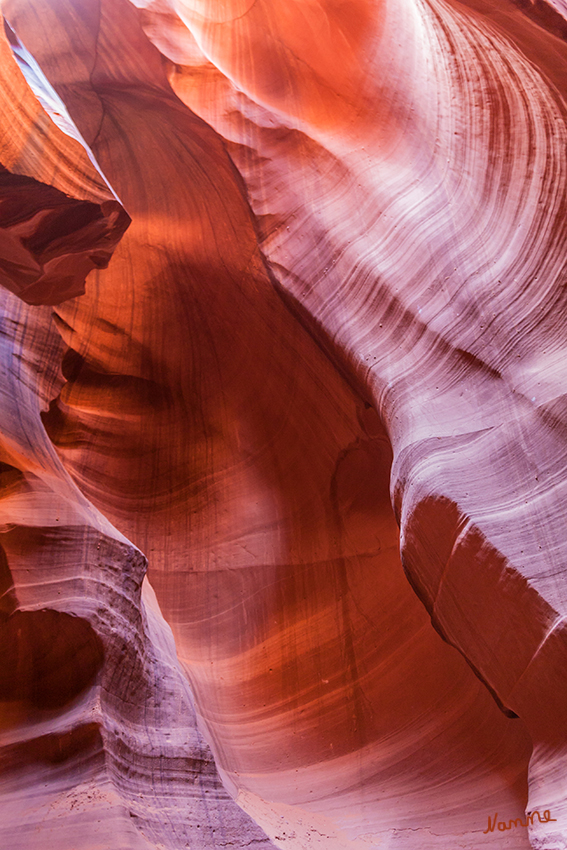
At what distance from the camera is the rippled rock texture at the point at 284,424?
6.89 ft

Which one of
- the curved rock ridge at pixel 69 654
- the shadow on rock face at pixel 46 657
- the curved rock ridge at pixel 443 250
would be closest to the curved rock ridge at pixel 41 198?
the curved rock ridge at pixel 69 654

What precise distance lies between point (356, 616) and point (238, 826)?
110cm

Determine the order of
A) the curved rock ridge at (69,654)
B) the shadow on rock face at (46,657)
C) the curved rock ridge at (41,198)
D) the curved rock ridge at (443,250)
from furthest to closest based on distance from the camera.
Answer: the curved rock ridge at (41,198) < the shadow on rock face at (46,657) < the curved rock ridge at (69,654) < the curved rock ridge at (443,250)

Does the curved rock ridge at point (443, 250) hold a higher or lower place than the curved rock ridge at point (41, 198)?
higher

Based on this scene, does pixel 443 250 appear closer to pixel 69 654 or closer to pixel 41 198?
pixel 41 198

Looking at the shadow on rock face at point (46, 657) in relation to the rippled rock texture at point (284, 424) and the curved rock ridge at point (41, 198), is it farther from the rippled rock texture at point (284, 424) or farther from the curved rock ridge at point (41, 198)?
the curved rock ridge at point (41, 198)

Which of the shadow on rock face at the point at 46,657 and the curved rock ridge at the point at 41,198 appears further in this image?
the curved rock ridge at the point at 41,198

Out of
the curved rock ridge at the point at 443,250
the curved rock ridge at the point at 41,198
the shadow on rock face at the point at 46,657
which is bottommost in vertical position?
the shadow on rock face at the point at 46,657

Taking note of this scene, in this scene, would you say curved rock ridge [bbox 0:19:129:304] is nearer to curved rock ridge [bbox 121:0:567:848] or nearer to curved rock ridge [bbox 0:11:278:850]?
curved rock ridge [bbox 0:11:278:850]

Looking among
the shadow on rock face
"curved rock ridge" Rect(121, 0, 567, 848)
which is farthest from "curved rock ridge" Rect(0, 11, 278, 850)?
"curved rock ridge" Rect(121, 0, 567, 848)

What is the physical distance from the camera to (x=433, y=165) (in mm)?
2602

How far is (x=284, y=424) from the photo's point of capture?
3428mm

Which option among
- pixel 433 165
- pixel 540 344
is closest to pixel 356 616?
pixel 540 344

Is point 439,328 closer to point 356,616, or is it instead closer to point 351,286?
point 351,286
